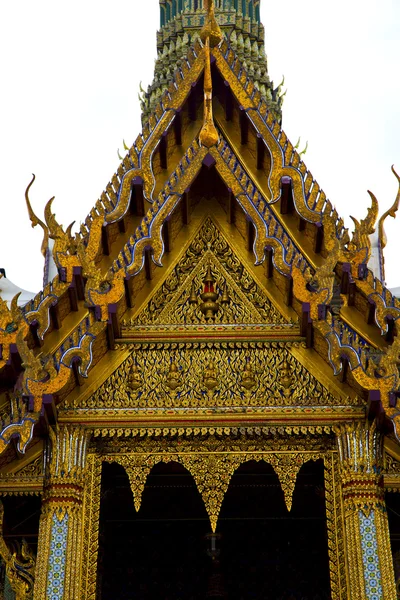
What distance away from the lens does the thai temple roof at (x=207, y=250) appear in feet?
26.7

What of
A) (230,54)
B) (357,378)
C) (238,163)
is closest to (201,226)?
(238,163)

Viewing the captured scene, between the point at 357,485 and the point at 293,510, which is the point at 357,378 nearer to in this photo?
the point at 357,485

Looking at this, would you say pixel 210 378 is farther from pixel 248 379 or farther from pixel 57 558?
pixel 57 558

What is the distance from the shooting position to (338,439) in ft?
27.1

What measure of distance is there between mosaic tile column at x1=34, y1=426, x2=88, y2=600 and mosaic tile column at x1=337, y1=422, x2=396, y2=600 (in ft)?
5.82

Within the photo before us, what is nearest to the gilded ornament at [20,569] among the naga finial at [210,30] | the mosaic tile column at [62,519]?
the mosaic tile column at [62,519]

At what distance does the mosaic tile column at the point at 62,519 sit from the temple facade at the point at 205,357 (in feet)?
0.04

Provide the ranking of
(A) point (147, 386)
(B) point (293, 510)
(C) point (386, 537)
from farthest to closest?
1. (B) point (293, 510)
2. (A) point (147, 386)
3. (C) point (386, 537)

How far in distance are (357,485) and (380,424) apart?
0.45 metres

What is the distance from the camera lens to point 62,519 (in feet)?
26.2

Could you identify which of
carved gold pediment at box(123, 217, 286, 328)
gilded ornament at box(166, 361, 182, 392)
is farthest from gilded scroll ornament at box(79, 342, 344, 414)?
carved gold pediment at box(123, 217, 286, 328)

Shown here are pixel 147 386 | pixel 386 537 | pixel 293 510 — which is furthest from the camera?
pixel 293 510

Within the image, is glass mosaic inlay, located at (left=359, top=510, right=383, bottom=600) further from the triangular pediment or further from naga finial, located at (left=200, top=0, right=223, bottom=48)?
naga finial, located at (left=200, top=0, right=223, bottom=48)

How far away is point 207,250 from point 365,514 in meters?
2.38
